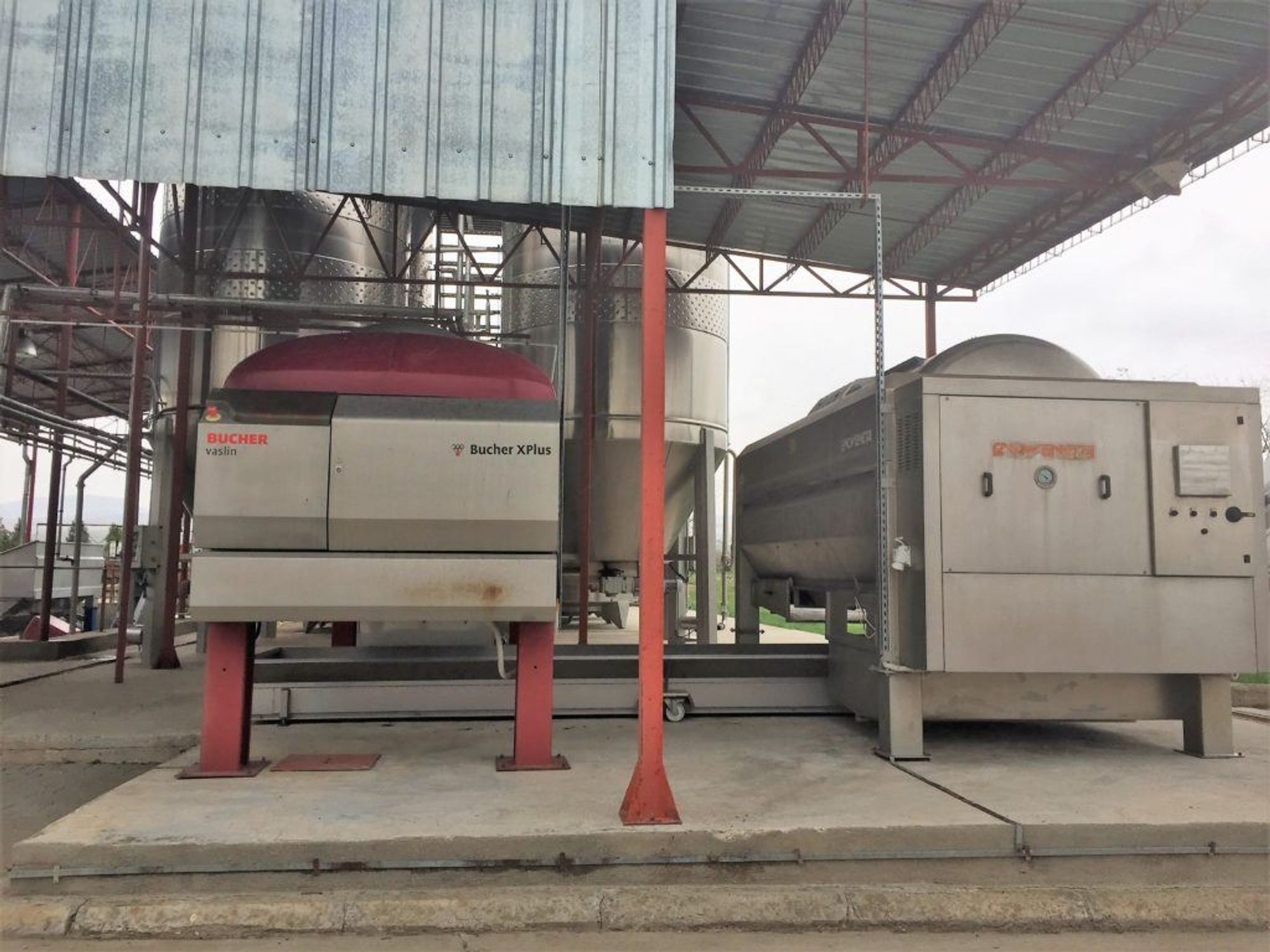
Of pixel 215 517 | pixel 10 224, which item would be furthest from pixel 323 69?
pixel 10 224

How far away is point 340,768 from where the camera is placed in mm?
4977

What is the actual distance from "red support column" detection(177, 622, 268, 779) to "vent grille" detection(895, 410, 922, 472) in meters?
4.08

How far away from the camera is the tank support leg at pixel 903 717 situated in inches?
211

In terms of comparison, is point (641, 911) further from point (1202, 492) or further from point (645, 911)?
point (1202, 492)

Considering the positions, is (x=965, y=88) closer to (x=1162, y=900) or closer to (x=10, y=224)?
(x=1162, y=900)

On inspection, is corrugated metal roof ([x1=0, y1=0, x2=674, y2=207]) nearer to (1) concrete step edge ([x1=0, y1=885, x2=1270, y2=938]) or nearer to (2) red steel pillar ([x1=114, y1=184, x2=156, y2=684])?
(1) concrete step edge ([x1=0, y1=885, x2=1270, y2=938])

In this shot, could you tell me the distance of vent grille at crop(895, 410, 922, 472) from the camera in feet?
17.6

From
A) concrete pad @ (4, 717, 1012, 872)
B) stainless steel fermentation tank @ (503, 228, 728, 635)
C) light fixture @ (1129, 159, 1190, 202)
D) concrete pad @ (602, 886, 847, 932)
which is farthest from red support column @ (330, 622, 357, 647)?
light fixture @ (1129, 159, 1190, 202)

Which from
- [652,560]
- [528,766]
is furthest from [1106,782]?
[528,766]

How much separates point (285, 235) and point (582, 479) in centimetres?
501

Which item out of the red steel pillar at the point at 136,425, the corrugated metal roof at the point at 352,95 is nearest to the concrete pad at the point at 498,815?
the corrugated metal roof at the point at 352,95

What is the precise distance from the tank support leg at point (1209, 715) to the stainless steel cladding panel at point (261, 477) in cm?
540

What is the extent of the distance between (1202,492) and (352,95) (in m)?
5.44

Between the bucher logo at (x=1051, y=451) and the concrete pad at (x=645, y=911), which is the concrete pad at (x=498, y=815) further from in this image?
the bucher logo at (x=1051, y=451)
